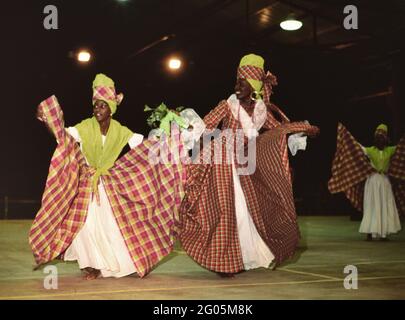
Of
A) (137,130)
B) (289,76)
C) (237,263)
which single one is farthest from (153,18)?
(237,263)

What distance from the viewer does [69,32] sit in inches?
554

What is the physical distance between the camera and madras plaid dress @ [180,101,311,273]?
5.22m

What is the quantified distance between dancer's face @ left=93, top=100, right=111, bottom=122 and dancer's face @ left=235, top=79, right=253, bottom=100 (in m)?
1.11

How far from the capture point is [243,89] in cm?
565

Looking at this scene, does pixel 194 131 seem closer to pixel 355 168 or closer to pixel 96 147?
pixel 96 147

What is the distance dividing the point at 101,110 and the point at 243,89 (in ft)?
3.93

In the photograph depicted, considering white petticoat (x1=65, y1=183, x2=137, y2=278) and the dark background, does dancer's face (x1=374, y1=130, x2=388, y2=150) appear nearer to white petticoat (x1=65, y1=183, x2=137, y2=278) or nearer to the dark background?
the dark background

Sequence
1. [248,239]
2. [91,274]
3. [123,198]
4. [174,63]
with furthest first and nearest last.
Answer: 1. [174,63]
2. [248,239]
3. [123,198]
4. [91,274]

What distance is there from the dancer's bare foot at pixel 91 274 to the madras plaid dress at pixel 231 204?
70cm

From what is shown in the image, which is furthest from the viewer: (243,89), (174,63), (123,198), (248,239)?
(174,63)

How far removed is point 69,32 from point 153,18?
184cm

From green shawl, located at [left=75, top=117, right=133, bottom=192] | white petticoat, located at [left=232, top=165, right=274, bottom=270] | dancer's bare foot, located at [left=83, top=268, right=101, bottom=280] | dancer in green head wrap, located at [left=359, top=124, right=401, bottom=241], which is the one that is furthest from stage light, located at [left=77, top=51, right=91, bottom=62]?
dancer's bare foot, located at [left=83, top=268, right=101, bottom=280]

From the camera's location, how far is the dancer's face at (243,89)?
5645mm

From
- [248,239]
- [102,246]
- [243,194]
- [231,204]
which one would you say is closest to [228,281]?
[248,239]
